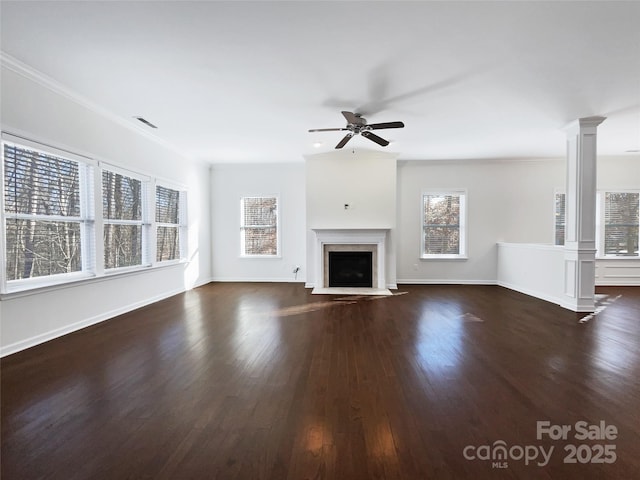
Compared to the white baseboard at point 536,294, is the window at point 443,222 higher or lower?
higher

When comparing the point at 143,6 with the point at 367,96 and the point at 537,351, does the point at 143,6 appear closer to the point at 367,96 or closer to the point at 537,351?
the point at 367,96

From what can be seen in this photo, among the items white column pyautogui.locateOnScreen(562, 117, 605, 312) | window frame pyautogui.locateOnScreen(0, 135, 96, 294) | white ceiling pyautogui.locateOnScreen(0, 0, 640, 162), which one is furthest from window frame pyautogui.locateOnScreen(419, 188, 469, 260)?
window frame pyautogui.locateOnScreen(0, 135, 96, 294)

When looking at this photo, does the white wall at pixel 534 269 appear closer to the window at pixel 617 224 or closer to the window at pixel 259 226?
the window at pixel 617 224

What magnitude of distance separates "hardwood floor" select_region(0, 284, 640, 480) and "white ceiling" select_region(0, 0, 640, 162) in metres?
2.83

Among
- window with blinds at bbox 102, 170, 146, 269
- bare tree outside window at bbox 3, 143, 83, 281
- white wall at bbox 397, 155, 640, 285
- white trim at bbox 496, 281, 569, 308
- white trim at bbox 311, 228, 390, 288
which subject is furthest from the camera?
white wall at bbox 397, 155, 640, 285

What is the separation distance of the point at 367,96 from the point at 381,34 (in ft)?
3.74

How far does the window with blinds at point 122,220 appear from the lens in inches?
167

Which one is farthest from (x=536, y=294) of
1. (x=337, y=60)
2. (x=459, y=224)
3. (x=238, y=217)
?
(x=238, y=217)

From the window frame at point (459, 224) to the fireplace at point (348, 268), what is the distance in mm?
1481

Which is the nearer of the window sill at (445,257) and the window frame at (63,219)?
the window frame at (63,219)

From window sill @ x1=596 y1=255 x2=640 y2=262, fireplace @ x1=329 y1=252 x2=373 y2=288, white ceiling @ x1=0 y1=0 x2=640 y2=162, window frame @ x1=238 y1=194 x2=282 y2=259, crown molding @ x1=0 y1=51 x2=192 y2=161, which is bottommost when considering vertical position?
fireplace @ x1=329 y1=252 x2=373 y2=288

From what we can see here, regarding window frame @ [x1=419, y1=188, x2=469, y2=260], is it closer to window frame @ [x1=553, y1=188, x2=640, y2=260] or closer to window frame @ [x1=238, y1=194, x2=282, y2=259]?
window frame @ [x1=553, y1=188, x2=640, y2=260]

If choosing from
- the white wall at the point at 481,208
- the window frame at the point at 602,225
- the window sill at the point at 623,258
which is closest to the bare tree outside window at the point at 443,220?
the white wall at the point at 481,208

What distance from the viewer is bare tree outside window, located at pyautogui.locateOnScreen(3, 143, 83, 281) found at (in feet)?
9.90
